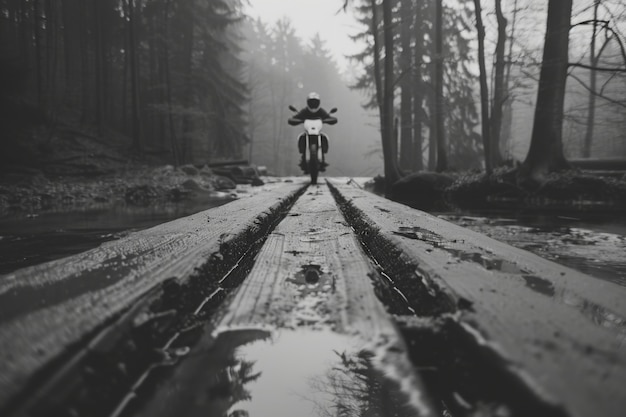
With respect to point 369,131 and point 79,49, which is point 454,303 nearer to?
point 79,49

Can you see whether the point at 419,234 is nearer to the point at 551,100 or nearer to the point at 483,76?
the point at 551,100

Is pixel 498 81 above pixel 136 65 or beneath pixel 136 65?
beneath

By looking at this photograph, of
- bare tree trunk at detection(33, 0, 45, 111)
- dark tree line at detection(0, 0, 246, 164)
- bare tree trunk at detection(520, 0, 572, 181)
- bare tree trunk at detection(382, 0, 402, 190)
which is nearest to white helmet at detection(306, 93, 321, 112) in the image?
bare tree trunk at detection(382, 0, 402, 190)

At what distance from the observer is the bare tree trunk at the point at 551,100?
27.6ft

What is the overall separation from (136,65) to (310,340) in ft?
71.6

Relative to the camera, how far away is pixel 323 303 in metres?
0.87

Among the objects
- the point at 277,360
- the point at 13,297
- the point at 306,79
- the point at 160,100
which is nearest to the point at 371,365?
the point at 277,360

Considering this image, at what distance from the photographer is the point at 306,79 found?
58.9 m

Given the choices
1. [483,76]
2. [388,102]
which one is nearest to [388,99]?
[388,102]

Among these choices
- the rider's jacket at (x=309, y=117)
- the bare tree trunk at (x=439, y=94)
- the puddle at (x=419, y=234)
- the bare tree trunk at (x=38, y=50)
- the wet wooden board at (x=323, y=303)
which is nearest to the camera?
the wet wooden board at (x=323, y=303)

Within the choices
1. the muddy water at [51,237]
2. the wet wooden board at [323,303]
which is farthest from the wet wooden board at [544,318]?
the muddy water at [51,237]

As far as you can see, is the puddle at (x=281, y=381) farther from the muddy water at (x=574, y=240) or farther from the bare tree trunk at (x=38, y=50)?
the bare tree trunk at (x=38, y=50)

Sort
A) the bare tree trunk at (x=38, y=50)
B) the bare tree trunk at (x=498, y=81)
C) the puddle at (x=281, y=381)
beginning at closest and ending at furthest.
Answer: the puddle at (x=281, y=381) → the bare tree trunk at (x=498, y=81) → the bare tree trunk at (x=38, y=50)

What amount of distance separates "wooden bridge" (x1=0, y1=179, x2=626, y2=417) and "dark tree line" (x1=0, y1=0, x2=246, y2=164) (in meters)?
18.8
